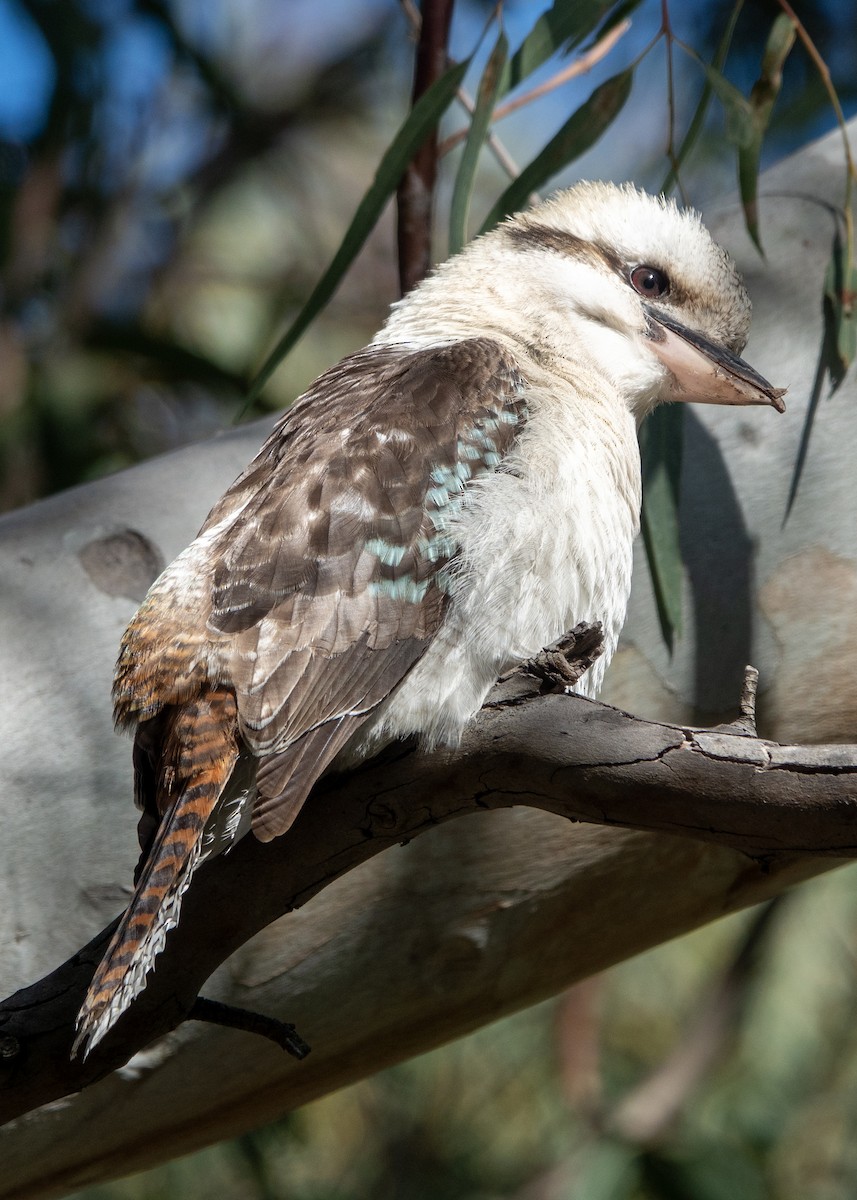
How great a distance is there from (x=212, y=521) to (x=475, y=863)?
0.55 metres

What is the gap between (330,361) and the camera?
3518mm

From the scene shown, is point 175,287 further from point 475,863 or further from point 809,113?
point 475,863

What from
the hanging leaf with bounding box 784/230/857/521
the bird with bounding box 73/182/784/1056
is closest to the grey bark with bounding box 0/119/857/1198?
the hanging leaf with bounding box 784/230/857/521

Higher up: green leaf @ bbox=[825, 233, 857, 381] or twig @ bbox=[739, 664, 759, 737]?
→ green leaf @ bbox=[825, 233, 857, 381]

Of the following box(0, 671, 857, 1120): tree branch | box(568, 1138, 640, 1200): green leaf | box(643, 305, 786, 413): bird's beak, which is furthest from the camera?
box(568, 1138, 640, 1200): green leaf

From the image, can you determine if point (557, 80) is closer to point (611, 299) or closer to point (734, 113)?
point (734, 113)

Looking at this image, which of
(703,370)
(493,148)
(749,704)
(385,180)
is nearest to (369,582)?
(749,704)

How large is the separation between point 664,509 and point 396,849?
1.66 feet

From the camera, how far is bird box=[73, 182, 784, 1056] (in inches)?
43.1

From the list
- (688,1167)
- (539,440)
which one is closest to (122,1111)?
(539,440)

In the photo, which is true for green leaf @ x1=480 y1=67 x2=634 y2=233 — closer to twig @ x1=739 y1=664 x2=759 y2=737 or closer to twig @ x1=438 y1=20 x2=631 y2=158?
twig @ x1=438 y1=20 x2=631 y2=158

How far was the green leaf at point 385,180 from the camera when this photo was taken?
5.85ft

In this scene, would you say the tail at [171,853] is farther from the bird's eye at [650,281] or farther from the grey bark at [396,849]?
the bird's eye at [650,281]

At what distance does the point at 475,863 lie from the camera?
64.8 inches
